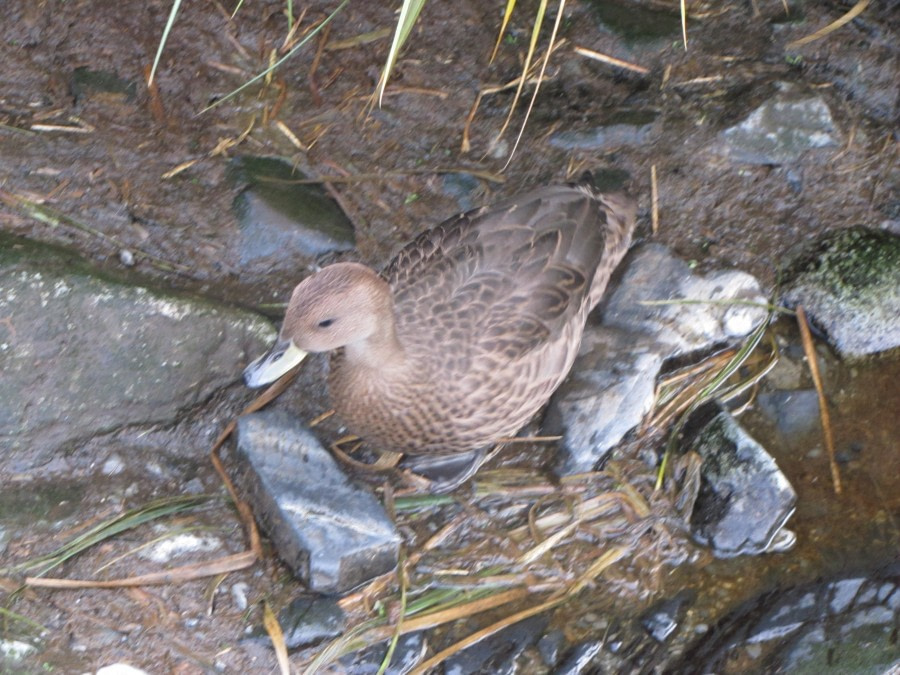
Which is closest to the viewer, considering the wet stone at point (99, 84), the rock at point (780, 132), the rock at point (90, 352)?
the rock at point (90, 352)

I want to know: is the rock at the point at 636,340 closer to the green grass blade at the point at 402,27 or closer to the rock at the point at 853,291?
the rock at the point at 853,291

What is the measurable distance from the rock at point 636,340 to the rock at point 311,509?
0.75 m

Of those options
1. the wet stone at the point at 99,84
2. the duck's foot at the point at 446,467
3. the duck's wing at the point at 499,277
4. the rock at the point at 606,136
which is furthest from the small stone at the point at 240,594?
the rock at the point at 606,136

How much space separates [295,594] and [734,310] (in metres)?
1.91

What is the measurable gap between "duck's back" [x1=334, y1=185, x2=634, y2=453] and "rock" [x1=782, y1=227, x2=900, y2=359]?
3.07 feet

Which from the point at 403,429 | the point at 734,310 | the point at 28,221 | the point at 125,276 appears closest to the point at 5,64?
the point at 28,221

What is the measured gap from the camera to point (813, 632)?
3.16 m

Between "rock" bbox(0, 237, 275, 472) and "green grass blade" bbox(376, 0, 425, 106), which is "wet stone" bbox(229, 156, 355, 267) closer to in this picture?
"rock" bbox(0, 237, 275, 472)

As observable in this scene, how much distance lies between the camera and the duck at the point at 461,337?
3414 mm

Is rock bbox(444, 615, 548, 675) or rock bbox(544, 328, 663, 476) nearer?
rock bbox(444, 615, 548, 675)

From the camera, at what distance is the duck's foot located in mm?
3660

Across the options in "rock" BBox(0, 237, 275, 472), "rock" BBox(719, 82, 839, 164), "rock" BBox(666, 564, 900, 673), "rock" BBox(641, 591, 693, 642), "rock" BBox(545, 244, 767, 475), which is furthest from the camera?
"rock" BBox(719, 82, 839, 164)

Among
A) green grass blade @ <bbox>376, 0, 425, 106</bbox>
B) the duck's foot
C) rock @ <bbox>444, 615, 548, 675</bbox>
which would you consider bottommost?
rock @ <bbox>444, 615, 548, 675</bbox>

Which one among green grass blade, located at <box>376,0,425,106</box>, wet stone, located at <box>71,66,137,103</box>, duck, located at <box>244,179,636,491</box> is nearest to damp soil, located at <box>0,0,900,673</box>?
wet stone, located at <box>71,66,137,103</box>
